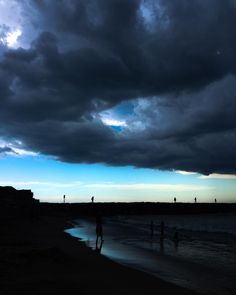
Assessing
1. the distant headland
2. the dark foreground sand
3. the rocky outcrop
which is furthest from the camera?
the distant headland

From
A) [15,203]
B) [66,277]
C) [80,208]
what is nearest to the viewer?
[66,277]

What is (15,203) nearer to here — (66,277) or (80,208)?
(66,277)

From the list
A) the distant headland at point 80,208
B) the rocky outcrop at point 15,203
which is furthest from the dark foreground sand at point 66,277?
the distant headland at point 80,208

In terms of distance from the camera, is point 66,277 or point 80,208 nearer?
point 66,277

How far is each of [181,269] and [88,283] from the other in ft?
24.9

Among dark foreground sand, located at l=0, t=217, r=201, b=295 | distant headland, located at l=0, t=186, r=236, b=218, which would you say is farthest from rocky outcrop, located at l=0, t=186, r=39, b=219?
dark foreground sand, located at l=0, t=217, r=201, b=295

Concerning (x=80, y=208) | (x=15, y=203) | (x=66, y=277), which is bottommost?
(x=66, y=277)

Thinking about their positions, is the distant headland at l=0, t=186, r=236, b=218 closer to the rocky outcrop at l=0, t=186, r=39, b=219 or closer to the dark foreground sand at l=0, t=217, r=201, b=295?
the rocky outcrop at l=0, t=186, r=39, b=219

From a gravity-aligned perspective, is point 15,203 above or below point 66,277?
above

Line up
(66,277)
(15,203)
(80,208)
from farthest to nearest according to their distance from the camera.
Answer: (80,208)
(15,203)
(66,277)

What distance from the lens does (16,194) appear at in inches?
2640

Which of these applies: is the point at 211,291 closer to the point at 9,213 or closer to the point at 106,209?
the point at 9,213

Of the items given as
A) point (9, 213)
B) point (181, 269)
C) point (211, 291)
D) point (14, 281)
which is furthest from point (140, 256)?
point (9, 213)

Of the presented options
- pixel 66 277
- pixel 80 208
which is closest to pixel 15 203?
pixel 66 277
